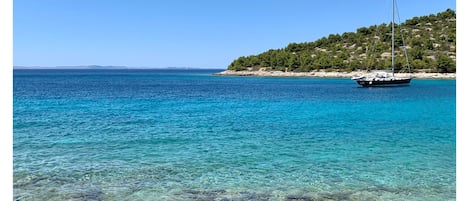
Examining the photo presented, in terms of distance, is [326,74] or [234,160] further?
[326,74]

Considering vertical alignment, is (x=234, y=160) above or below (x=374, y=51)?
below

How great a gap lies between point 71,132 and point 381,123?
56.1 ft

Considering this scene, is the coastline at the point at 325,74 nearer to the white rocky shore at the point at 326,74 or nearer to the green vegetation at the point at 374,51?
the white rocky shore at the point at 326,74

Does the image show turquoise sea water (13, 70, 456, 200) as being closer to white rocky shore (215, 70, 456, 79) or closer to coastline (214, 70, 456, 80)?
coastline (214, 70, 456, 80)

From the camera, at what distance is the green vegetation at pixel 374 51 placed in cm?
8988

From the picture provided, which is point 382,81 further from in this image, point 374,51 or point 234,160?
point 374,51

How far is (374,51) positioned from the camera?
106125 millimetres

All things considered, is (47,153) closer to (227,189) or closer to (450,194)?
(227,189)

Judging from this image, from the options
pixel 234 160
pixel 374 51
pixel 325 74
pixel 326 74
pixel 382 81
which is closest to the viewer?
pixel 234 160

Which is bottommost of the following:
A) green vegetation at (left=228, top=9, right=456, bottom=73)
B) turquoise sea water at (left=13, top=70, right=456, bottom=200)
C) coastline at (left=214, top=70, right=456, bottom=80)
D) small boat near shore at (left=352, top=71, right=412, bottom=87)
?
turquoise sea water at (left=13, top=70, right=456, bottom=200)

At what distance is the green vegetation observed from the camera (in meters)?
89.9

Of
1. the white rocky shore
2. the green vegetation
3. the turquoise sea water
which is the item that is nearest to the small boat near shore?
the white rocky shore

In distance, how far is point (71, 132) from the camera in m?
18.0

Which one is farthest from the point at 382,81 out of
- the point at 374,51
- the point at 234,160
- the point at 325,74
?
the point at 374,51
